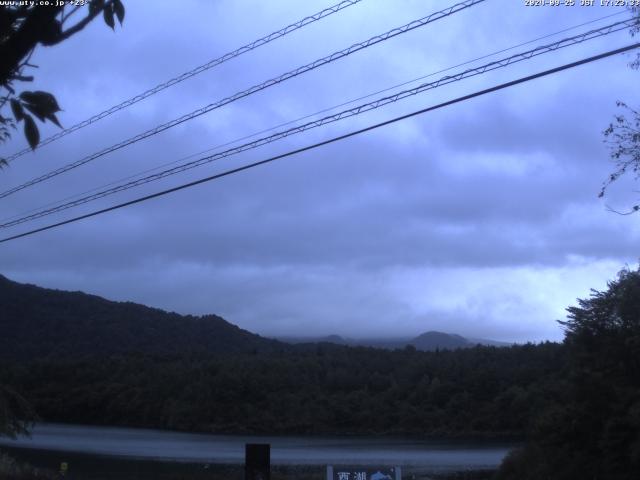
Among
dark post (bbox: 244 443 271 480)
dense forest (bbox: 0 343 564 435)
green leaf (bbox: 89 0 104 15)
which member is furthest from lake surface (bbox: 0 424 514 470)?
green leaf (bbox: 89 0 104 15)

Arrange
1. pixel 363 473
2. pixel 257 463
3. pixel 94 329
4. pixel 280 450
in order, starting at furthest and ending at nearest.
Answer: pixel 94 329, pixel 280 450, pixel 363 473, pixel 257 463

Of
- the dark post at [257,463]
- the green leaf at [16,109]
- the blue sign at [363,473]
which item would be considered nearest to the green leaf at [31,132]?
the green leaf at [16,109]

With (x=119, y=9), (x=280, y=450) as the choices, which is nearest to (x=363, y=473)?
(x=119, y=9)

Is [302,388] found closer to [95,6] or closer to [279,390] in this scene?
[279,390]

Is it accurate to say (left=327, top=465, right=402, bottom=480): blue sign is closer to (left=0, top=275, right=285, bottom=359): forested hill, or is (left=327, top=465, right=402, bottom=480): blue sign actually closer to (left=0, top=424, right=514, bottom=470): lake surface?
(left=0, top=424, right=514, bottom=470): lake surface

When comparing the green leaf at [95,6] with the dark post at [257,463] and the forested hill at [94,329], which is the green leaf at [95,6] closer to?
the dark post at [257,463]
